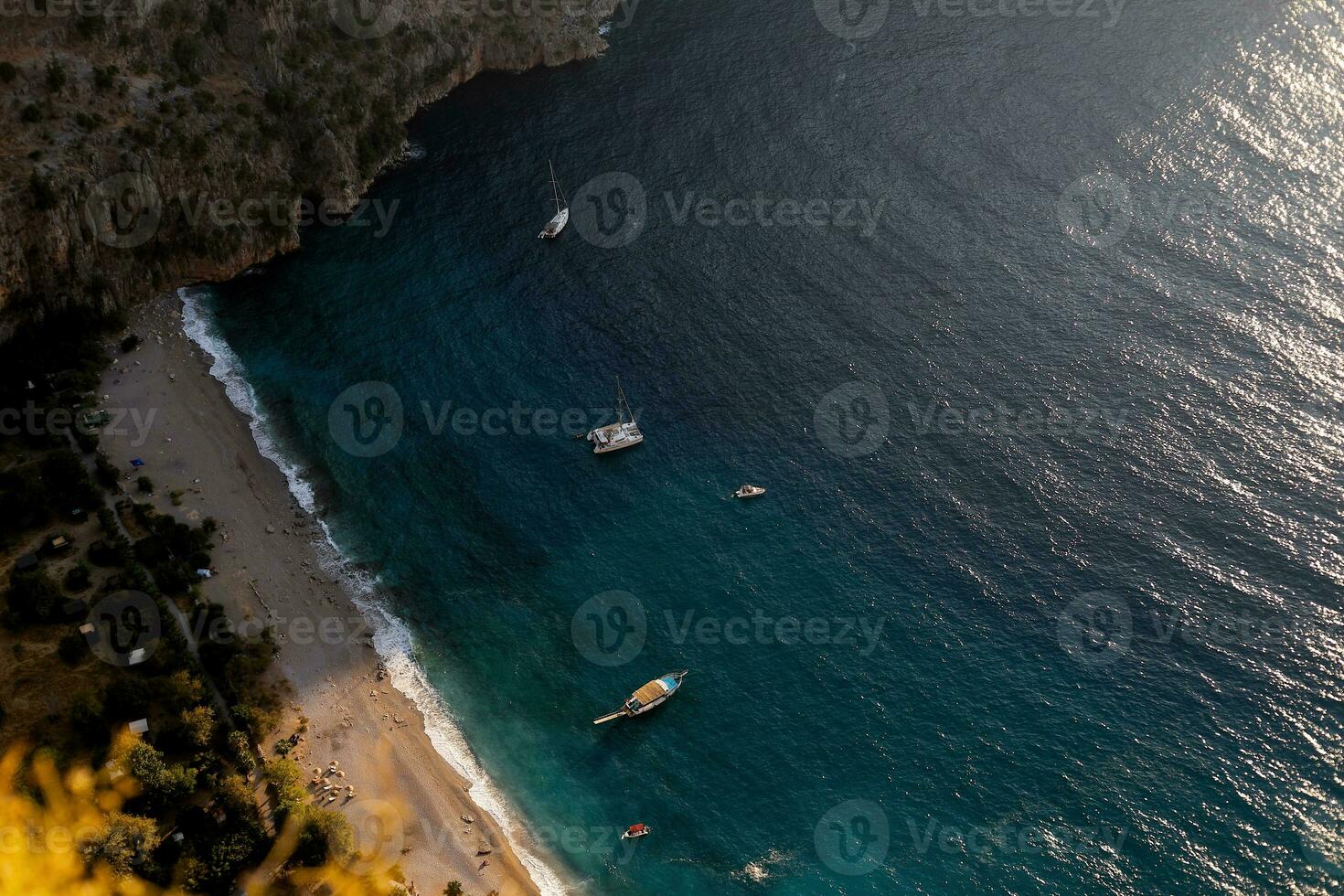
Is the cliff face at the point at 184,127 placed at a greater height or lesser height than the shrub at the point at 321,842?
greater

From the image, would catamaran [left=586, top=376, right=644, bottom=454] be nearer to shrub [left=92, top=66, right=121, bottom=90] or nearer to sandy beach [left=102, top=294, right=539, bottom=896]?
sandy beach [left=102, top=294, right=539, bottom=896]

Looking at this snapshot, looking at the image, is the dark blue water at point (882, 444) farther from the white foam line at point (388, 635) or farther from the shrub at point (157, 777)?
the shrub at point (157, 777)

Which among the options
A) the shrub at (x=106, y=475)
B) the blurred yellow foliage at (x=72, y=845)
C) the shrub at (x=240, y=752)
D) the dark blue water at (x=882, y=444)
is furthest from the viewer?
the shrub at (x=106, y=475)

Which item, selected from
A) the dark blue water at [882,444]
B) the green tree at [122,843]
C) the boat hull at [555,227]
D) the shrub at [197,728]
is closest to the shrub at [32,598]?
the shrub at [197,728]

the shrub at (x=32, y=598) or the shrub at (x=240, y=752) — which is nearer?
the shrub at (x=240, y=752)

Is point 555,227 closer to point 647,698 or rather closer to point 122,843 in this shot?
point 647,698

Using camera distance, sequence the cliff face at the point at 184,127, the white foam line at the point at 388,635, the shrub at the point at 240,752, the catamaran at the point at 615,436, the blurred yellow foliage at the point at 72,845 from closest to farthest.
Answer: the blurred yellow foliage at the point at 72,845
the shrub at the point at 240,752
the white foam line at the point at 388,635
the catamaran at the point at 615,436
the cliff face at the point at 184,127

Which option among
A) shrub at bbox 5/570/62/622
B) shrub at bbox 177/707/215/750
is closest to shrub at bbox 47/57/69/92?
shrub at bbox 5/570/62/622
